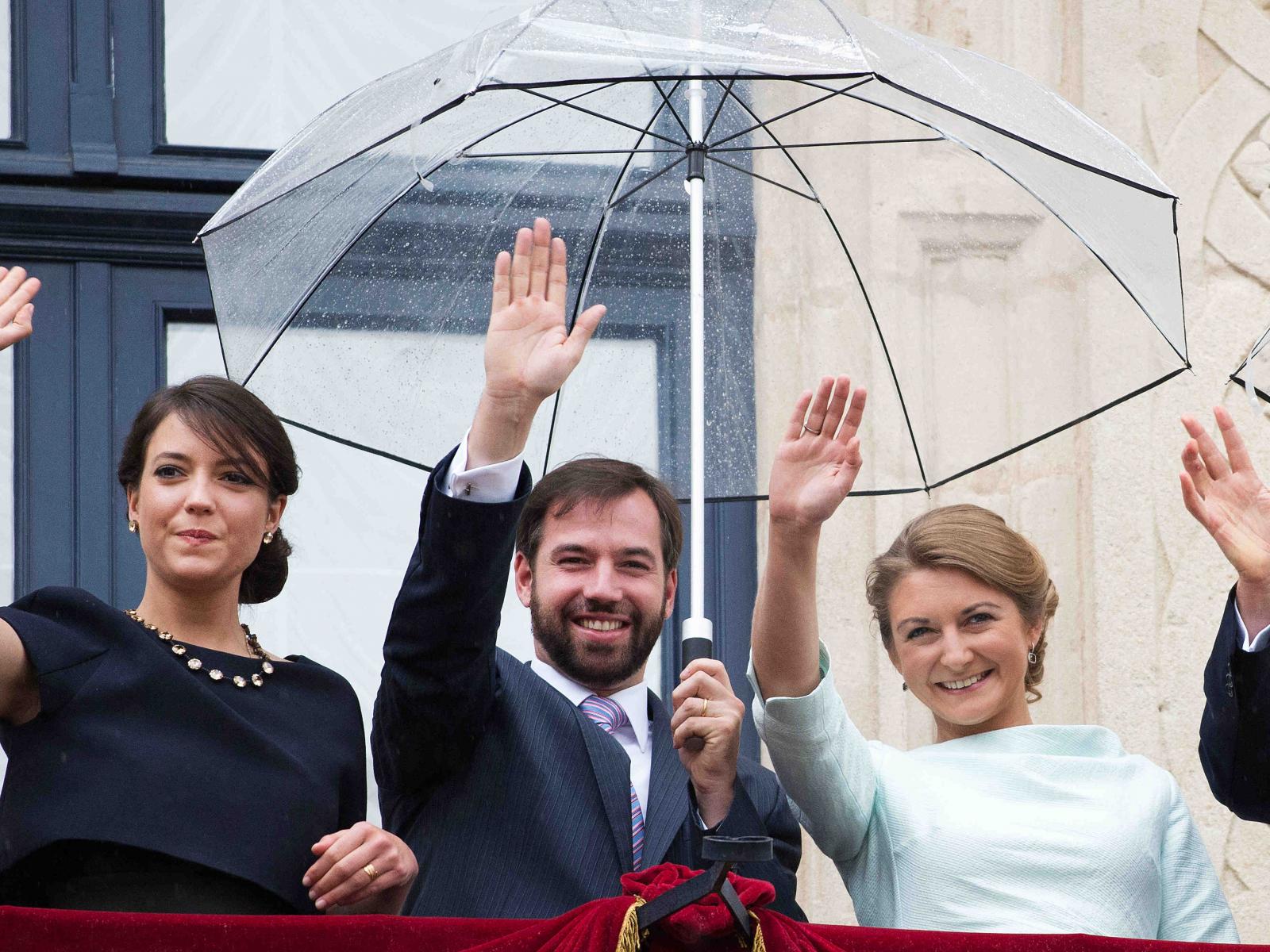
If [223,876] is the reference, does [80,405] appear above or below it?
above

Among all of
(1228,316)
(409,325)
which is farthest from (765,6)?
(1228,316)

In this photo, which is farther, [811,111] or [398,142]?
[811,111]

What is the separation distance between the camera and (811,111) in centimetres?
357

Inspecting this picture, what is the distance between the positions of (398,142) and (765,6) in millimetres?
617

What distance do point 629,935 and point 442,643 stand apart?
0.62m

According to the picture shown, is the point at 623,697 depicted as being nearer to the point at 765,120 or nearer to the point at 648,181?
the point at 648,181

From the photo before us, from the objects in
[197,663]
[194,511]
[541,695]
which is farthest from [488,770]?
[194,511]

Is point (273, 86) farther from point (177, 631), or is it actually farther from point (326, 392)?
point (177, 631)

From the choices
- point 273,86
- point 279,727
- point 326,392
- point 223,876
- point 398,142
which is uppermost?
point 273,86

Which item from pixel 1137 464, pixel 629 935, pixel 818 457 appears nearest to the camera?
pixel 629 935

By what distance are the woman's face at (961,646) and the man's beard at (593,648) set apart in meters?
0.45

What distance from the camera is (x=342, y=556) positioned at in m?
4.72

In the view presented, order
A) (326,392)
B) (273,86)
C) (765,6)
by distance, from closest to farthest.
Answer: (765,6)
(326,392)
(273,86)

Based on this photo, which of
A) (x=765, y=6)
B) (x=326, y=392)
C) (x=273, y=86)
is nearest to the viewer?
(x=765, y=6)
